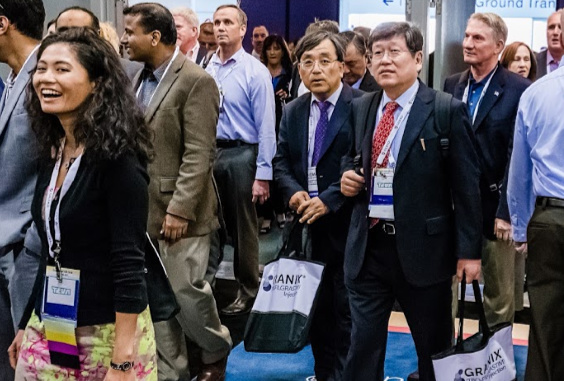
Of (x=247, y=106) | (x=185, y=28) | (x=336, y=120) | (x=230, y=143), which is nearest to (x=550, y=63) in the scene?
(x=247, y=106)

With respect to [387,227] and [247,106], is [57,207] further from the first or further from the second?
[247,106]

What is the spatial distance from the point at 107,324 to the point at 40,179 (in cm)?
47

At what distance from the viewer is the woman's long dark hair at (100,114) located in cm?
223

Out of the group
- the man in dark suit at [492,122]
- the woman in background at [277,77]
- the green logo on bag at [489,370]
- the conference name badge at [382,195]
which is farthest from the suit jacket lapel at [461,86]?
the woman in background at [277,77]

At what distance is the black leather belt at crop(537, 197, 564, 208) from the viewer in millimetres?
3279

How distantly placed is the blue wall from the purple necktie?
7330mm

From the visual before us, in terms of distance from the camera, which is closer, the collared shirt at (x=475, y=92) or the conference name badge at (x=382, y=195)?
the conference name badge at (x=382, y=195)

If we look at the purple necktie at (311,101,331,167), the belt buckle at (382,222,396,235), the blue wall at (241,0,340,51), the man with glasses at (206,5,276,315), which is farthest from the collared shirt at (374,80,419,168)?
the blue wall at (241,0,340,51)

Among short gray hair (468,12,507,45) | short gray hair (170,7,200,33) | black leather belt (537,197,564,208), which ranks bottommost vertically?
black leather belt (537,197,564,208)

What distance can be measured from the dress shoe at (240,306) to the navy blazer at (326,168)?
165 cm

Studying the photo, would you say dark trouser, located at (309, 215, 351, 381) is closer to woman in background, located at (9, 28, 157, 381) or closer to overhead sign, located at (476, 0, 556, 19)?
woman in background, located at (9, 28, 157, 381)

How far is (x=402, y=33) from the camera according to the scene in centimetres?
332

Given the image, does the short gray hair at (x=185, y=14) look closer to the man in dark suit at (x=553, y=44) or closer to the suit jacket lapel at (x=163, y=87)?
the suit jacket lapel at (x=163, y=87)

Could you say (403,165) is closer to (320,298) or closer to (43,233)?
(320,298)
